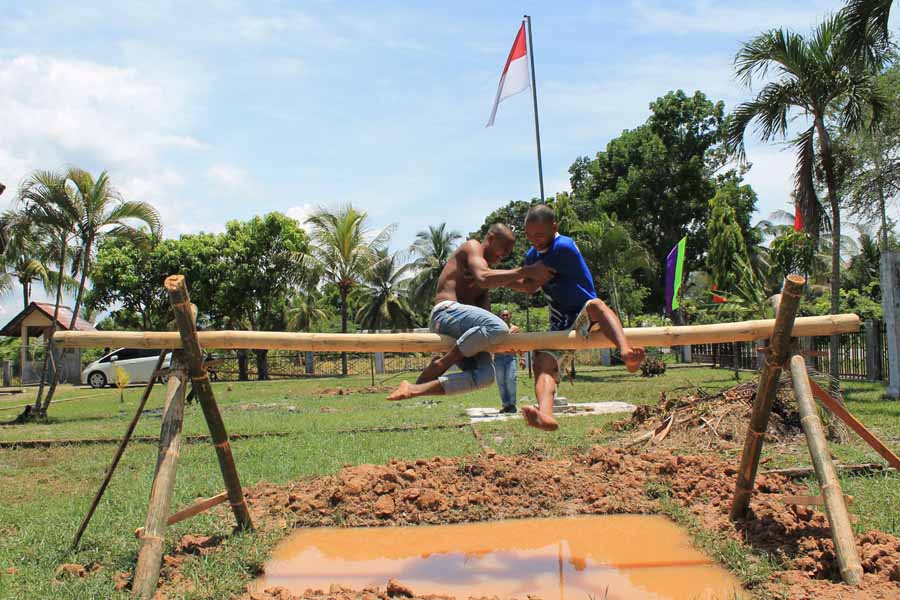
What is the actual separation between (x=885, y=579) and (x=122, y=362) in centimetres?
2739

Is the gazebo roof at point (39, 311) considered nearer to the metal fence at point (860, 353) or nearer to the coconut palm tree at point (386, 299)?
the coconut palm tree at point (386, 299)

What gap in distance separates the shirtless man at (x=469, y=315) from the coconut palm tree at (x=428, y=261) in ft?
111

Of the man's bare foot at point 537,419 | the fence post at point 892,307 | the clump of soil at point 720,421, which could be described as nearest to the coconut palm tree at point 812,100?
the fence post at point 892,307

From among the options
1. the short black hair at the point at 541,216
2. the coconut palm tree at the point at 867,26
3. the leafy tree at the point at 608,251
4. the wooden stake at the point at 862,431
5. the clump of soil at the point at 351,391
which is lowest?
the clump of soil at the point at 351,391

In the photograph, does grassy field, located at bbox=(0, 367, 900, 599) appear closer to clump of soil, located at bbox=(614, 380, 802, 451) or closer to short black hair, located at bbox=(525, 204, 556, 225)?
clump of soil, located at bbox=(614, 380, 802, 451)

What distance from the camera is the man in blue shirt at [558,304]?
4.82 meters

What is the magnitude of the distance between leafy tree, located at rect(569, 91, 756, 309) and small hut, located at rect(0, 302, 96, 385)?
2693cm

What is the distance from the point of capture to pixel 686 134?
120 feet

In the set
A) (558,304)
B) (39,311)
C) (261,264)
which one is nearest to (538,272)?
(558,304)

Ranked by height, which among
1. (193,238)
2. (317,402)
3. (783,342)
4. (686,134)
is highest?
(686,134)

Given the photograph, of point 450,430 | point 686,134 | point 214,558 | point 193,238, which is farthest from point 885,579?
point 686,134

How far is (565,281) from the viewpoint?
5.37 meters

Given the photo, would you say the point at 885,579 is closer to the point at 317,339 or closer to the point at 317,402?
the point at 317,339

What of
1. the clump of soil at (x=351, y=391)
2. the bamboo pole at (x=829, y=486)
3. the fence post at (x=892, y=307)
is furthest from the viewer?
the clump of soil at (x=351, y=391)
